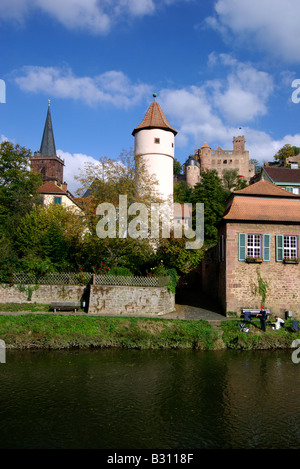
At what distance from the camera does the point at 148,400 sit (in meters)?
13.1

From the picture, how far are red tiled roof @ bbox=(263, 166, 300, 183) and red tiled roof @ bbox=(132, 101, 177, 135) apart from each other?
42.1 feet

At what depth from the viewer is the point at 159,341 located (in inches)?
779

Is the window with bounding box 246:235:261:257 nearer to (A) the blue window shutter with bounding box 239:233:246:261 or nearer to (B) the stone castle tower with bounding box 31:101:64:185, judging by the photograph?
(A) the blue window shutter with bounding box 239:233:246:261

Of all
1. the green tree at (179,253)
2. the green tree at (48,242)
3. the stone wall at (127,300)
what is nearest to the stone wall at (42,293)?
the green tree at (48,242)

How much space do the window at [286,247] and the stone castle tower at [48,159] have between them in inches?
2106

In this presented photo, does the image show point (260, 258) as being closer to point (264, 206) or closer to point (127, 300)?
point (264, 206)

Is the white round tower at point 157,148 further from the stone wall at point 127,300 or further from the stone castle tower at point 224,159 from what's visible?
the stone castle tower at point 224,159

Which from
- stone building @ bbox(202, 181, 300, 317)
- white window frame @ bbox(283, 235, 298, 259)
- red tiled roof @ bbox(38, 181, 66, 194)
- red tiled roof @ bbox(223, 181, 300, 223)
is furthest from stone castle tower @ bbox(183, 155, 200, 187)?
white window frame @ bbox(283, 235, 298, 259)

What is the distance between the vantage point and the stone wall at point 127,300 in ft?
75.1

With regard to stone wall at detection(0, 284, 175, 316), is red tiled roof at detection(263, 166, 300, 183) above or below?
above

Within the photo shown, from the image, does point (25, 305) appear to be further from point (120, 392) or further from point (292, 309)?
point (292, 309)

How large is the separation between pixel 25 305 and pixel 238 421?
49.9ft

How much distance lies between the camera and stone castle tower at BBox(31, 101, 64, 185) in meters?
71.1
